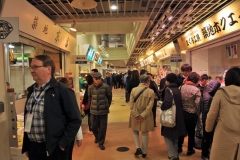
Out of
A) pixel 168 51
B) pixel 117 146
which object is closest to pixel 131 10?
pixel 117 146

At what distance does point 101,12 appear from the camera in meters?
5.29

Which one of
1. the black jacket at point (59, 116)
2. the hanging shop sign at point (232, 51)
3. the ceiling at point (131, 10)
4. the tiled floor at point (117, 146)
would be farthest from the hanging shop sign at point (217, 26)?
the black jacket at point (59, 116)

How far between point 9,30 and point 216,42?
551cm

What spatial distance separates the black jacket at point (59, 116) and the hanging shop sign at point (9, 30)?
4.10 ft

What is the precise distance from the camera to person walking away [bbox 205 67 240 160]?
2.11m

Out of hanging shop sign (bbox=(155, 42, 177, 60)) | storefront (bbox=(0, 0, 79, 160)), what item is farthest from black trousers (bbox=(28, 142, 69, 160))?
hanging shop sign (bbox=(155, 42, 177, 60))

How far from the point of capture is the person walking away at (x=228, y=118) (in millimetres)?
2105

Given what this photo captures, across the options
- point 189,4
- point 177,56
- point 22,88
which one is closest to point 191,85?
point 189,4

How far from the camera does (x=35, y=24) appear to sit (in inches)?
158

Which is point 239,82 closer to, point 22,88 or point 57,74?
point 22,88

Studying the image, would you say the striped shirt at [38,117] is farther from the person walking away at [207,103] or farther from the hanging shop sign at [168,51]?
the hanging shop sign at [168,51]

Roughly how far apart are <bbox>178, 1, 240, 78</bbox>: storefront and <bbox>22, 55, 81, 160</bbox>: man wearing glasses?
160 inches

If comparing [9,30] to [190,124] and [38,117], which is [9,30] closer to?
[38,117]

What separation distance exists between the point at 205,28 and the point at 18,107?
208 inches
